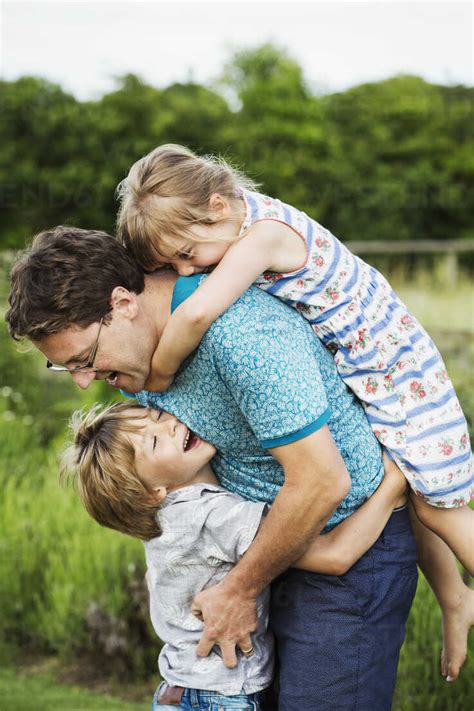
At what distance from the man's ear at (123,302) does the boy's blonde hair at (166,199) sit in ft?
0.53

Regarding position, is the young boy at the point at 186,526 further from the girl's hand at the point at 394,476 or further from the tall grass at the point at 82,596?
the tall grass at the point at 82,596

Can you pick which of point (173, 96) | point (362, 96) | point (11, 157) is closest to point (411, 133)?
point (362, 96)

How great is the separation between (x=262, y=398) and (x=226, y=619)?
659mm

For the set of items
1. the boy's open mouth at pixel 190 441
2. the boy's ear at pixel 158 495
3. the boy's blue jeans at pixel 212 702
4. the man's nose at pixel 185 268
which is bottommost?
the boy's blue jeans at pixel 212 702

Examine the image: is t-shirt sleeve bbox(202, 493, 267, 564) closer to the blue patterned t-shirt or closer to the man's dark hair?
the blue patterned t-shirt

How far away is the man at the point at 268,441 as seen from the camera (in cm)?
208

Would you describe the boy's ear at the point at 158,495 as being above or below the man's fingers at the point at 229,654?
above

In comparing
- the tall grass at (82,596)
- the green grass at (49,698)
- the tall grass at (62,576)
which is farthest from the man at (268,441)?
the tall grass at (62,576)

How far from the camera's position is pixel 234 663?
2.33m

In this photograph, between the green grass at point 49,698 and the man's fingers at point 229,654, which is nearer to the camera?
the man's fingers at point 229,654

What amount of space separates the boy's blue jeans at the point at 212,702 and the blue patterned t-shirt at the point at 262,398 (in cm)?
54

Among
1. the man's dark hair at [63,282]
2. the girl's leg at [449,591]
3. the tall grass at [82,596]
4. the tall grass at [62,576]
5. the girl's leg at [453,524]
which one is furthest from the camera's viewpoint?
the tall grass at [62,576]

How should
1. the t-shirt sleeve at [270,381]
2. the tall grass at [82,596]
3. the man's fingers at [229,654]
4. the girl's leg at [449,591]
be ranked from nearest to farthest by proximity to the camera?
1. the t-shirt sleeve at [270,381]
2. the man's fingers at [229,654]
3. the girl's leg at [449,591]
4. the tall grass at [82,596]

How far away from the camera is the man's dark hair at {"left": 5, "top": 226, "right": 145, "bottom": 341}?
2201 mm
